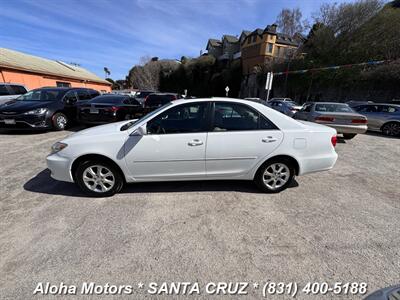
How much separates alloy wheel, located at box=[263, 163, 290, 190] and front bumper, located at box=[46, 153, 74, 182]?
10.4 ft

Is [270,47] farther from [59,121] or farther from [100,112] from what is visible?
[59,121]

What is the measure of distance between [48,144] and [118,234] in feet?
17.6

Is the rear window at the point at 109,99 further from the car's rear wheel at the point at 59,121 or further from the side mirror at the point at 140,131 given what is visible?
the side mirror at the point at 140,131

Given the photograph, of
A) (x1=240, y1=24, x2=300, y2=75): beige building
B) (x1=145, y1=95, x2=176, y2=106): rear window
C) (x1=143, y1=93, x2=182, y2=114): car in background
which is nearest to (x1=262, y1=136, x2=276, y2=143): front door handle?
(x1=143, y1=93, x2=182, y2=114): car in background

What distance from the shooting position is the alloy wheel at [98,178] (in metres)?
3.29

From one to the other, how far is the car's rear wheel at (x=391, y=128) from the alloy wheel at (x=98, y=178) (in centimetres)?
1171

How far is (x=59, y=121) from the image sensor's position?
809 centimetres

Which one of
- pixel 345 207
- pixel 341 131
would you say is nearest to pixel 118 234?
pixel 345 207

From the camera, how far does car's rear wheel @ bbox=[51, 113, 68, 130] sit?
7853mm

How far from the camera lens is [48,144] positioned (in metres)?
6.32

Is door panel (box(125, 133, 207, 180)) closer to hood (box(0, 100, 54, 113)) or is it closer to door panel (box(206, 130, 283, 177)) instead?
door panel (box(206, 130, 283, 177))

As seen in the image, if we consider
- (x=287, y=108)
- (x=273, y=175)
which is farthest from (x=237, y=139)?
(x=287, y=108)

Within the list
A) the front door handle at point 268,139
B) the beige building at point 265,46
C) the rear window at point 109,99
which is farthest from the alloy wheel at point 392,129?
the beige building at point 265,46

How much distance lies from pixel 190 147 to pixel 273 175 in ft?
4.96
